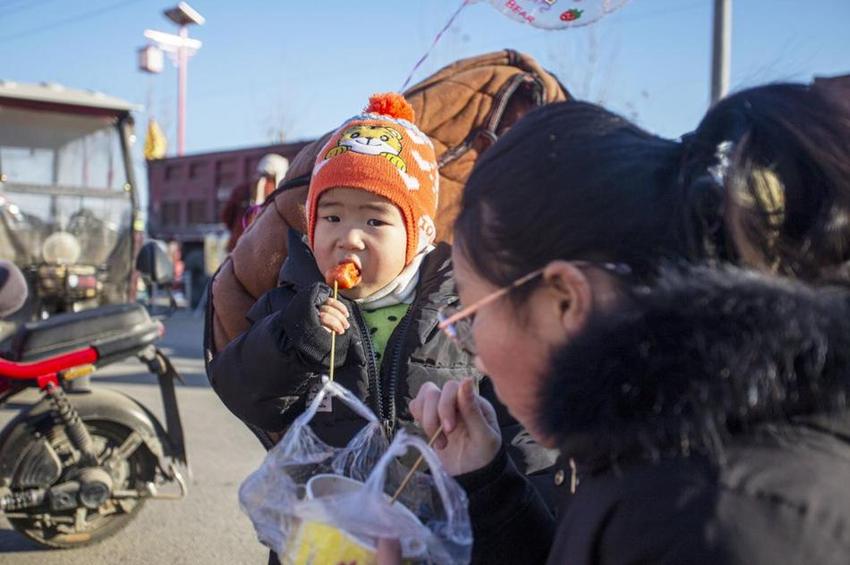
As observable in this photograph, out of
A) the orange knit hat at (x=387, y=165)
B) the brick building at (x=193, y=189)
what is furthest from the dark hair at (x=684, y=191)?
the brick building at (x=193, y=189)

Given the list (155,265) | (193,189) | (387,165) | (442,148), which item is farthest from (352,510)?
(193,189)

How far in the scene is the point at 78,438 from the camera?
3541 mm

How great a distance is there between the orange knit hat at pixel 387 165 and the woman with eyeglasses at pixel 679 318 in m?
0.87

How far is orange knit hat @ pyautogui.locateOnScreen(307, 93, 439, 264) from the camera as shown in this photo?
1931mm

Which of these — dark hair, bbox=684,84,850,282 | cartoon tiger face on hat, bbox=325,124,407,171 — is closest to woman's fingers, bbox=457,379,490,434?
dark hair, bbox=684,84,850,282

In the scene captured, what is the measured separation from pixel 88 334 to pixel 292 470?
260cm

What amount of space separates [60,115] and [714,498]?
25.0ft

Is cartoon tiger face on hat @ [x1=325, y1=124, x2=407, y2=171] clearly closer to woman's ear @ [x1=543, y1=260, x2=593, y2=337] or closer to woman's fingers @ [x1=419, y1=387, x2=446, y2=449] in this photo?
woman's fingers @ [x1=419, y1=387, x2=446, y2=449]

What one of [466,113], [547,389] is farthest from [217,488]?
[547,389]

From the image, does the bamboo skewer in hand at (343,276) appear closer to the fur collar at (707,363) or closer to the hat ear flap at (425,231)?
the hat ear flap at (425,231)

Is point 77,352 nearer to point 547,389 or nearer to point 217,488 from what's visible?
point 217,488

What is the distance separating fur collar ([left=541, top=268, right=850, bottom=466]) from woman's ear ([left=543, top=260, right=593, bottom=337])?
3cm

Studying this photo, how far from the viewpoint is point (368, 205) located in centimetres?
196

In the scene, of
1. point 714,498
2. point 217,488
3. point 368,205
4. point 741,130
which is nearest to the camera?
point 714,498
